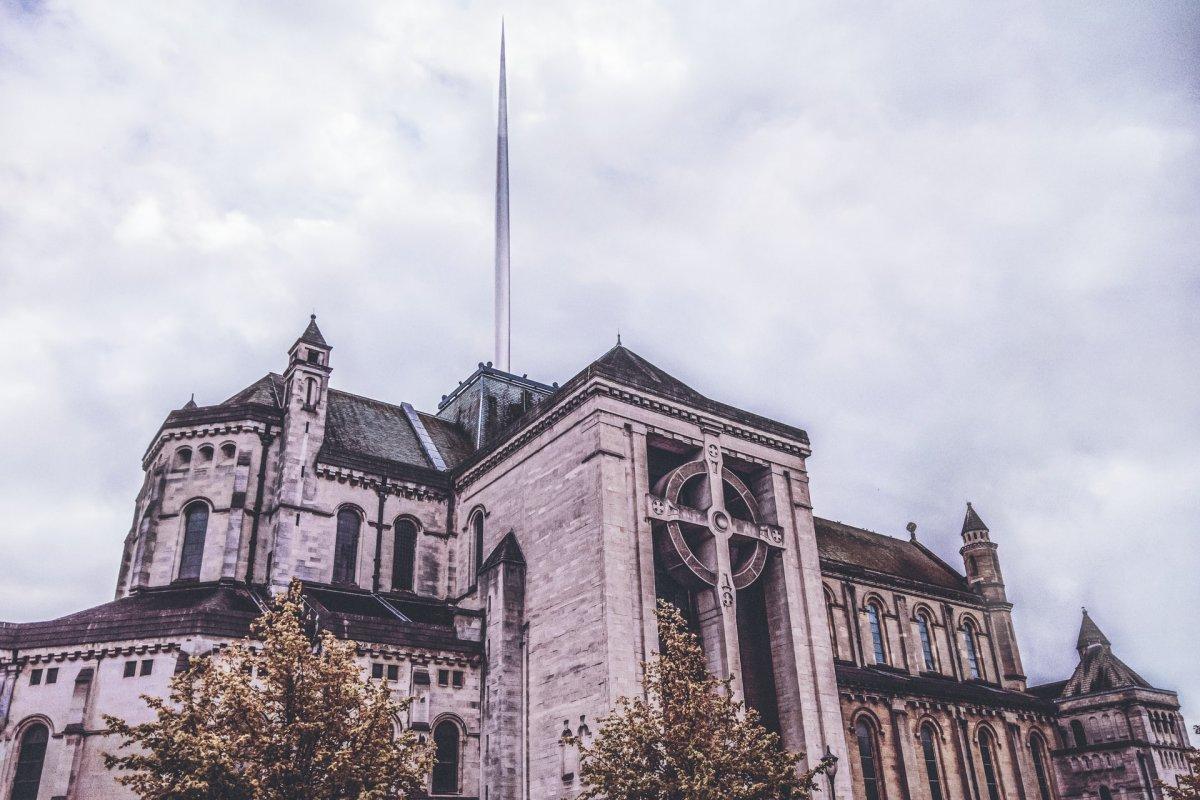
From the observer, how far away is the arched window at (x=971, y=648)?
57.3 m

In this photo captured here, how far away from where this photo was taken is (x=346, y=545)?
130ft

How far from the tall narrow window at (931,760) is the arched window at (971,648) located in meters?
12.2

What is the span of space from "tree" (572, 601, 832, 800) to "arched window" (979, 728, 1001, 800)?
2557 cm

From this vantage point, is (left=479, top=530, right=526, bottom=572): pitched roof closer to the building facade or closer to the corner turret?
the building facade

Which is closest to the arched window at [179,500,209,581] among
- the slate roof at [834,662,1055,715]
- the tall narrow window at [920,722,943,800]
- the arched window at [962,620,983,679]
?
the slate roof at [834,662,1055,715]

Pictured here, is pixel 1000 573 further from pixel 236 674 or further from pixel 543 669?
pixel 236 674

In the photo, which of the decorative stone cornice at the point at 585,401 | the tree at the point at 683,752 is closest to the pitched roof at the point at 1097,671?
the decorative stone cornice at the point at 585,401

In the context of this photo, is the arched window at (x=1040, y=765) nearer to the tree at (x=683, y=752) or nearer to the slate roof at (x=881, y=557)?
the slate roof at (x=881, y=557)

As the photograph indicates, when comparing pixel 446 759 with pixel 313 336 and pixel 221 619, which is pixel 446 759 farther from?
pixel 313 336

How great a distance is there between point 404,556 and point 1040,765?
A: 37.1m

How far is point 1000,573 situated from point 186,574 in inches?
1917

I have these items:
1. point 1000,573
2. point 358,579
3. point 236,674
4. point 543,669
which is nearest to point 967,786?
point 1000,573

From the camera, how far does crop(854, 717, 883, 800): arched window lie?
42656mm

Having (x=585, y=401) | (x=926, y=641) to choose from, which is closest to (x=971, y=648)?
(x=926, y=641)
